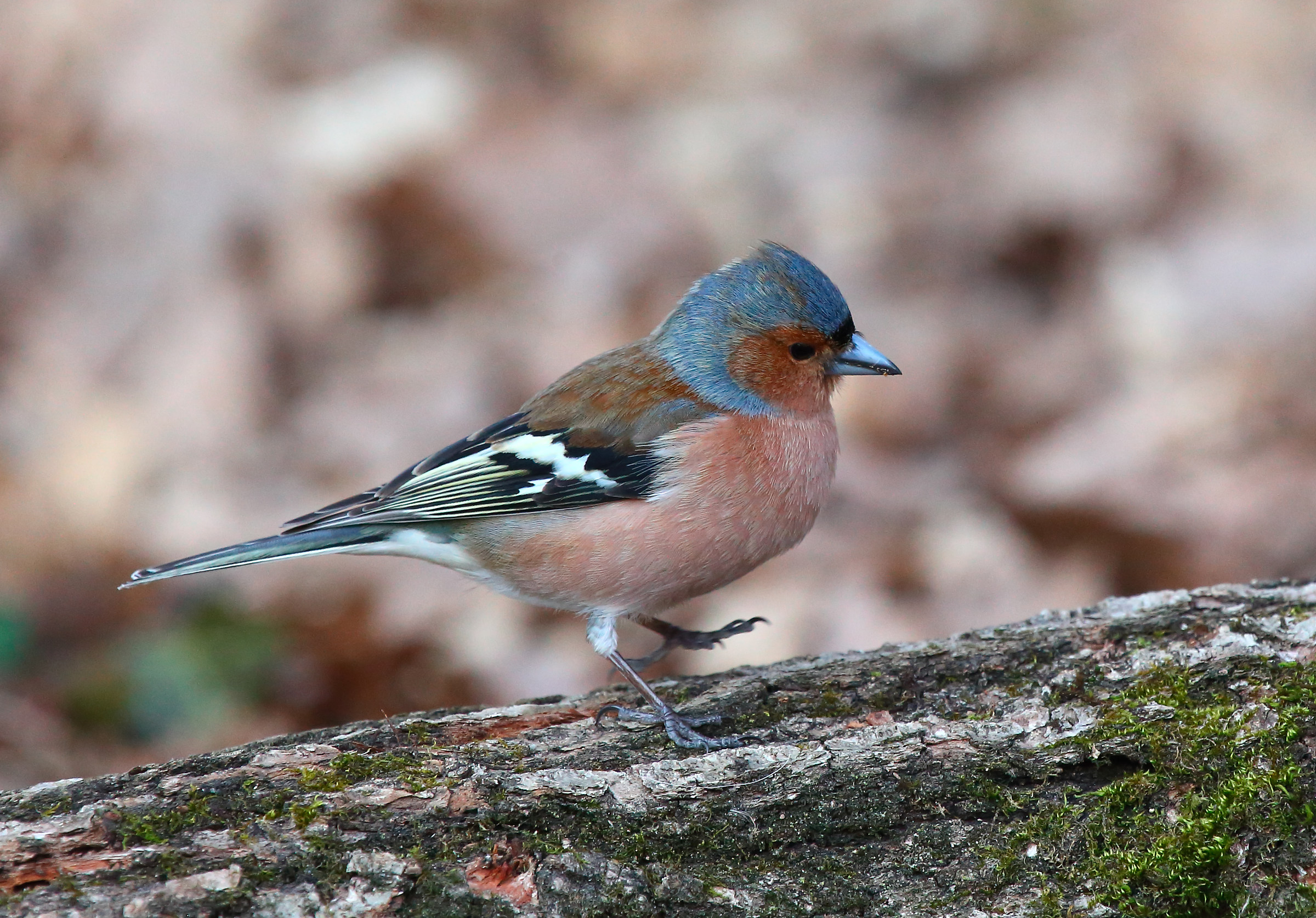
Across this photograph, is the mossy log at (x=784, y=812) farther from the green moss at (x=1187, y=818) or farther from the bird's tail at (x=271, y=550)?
the bird's tail at (x=271, y=550)

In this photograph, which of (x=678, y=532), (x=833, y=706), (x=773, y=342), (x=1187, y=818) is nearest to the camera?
(x=1187, y=818)

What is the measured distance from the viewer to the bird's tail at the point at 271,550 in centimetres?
322

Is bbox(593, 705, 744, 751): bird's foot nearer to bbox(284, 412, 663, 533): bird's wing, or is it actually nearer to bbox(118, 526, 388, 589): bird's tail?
bbox(284, 412, 663, 533): bird's wing

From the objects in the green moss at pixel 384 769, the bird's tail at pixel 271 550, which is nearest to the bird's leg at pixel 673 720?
the green moss at pixel 384 769

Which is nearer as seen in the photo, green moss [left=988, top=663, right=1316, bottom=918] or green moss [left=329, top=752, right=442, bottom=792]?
green moss [left=988, top=663, right=1316, bottom=918]

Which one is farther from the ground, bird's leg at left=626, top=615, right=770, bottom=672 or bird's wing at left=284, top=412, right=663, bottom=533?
bird's wing at left=284, top=412, right=663, bottom=533

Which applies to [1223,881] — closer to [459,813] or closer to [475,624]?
[459,813]

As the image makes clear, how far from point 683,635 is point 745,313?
1020mm

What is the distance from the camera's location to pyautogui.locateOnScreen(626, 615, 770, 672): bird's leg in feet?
11.8

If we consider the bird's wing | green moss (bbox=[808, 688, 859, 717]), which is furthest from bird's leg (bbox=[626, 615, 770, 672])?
green moss (bbox=[808, 688, 859, 717])

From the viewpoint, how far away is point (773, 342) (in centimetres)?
375

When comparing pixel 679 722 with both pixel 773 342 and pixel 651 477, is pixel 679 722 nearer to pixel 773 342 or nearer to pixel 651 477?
pixel 651 477

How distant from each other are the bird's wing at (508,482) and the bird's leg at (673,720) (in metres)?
0.68

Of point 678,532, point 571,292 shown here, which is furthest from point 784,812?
point 571,292
